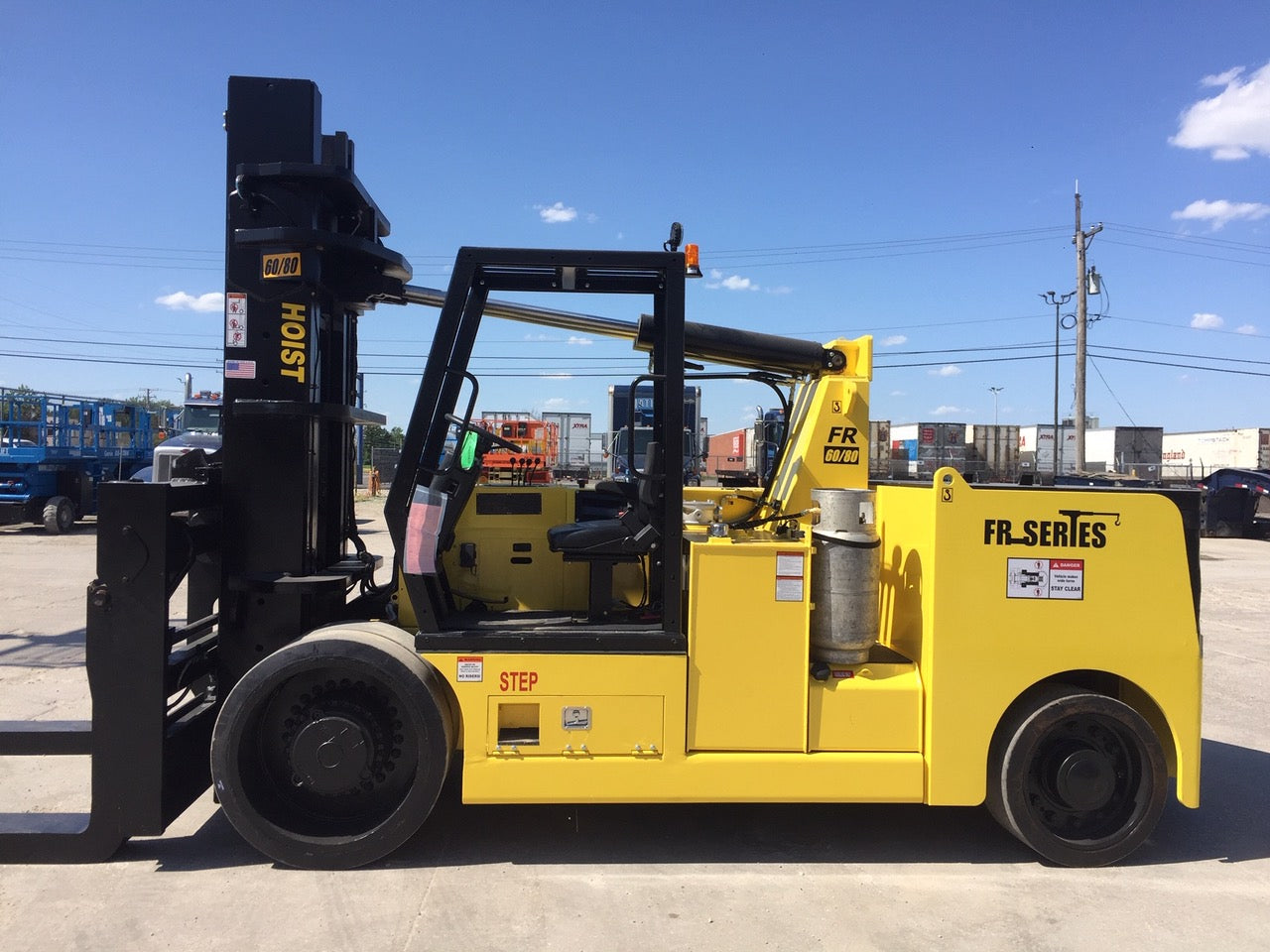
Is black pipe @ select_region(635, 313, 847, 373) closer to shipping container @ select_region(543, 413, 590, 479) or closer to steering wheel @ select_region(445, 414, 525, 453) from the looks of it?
steering wheel @ select_region(445, 414, 525, 453)

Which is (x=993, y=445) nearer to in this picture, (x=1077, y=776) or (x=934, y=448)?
(x=934, y=448)

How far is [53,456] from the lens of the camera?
1866 centimetres

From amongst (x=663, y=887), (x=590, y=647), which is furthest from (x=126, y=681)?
(x=663, y=887)

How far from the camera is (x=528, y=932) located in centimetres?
332

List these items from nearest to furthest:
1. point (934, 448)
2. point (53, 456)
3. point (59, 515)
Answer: point (59, 515), point (53, 456), point (934, 448)

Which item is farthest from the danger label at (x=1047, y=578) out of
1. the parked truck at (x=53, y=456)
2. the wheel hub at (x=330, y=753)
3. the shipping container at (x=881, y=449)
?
the shipping container at (x=881, y=449)

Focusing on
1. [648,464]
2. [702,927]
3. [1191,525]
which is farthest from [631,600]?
[1191,525]

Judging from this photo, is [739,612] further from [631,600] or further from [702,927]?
[702,927]

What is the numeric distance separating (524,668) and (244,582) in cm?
152

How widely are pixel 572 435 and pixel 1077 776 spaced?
96.9 ft

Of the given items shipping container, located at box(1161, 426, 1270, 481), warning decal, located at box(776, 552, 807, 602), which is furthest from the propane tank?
shipping container, located at box(1161, 426, 1270, 481)

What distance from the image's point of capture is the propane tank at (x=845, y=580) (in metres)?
3.96

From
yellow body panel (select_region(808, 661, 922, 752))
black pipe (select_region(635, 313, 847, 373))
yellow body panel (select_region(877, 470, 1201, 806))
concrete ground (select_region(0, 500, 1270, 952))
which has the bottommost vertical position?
concrete ground (select_region(0, 500, 1270, 952))

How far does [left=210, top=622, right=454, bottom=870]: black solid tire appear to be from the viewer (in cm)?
372
